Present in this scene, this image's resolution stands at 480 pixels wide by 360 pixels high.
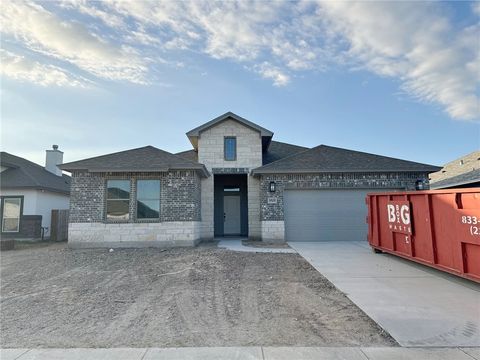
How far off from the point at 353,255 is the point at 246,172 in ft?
22.9

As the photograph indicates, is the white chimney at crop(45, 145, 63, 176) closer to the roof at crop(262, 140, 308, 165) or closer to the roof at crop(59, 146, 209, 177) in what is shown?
the roof at crop(59, 146, 209, 177)

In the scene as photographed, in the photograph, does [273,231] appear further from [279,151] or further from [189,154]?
[189,154]

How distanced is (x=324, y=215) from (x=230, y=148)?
230 inches

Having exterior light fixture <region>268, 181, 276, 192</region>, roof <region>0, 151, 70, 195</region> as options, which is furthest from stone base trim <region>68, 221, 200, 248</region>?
roof <region>0, 151, 70, 195</region>

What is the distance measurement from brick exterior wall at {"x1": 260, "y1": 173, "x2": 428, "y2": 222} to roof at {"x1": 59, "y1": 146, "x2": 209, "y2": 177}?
11.5 ft

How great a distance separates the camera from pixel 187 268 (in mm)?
8148

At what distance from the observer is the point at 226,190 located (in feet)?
55.6

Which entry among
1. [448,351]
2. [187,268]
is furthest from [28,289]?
[448,351]

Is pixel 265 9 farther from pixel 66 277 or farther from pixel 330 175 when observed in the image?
pixel 66 277

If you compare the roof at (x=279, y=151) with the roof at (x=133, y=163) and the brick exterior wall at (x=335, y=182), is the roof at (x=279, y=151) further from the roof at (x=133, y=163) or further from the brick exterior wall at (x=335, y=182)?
the roof at (x=133, y=163)

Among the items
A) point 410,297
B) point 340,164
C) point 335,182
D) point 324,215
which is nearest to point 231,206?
point 324,215

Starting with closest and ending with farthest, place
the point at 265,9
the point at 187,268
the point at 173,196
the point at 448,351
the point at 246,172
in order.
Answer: the point at 448,351 < the point at 187,268 < the point at 265,9 < the point at 173,196 < the point at 246,172

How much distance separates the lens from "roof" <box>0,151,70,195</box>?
53.2 ft

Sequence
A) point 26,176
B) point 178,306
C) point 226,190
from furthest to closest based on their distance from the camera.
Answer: point 226,190 < point 26,176 < point 178,306
